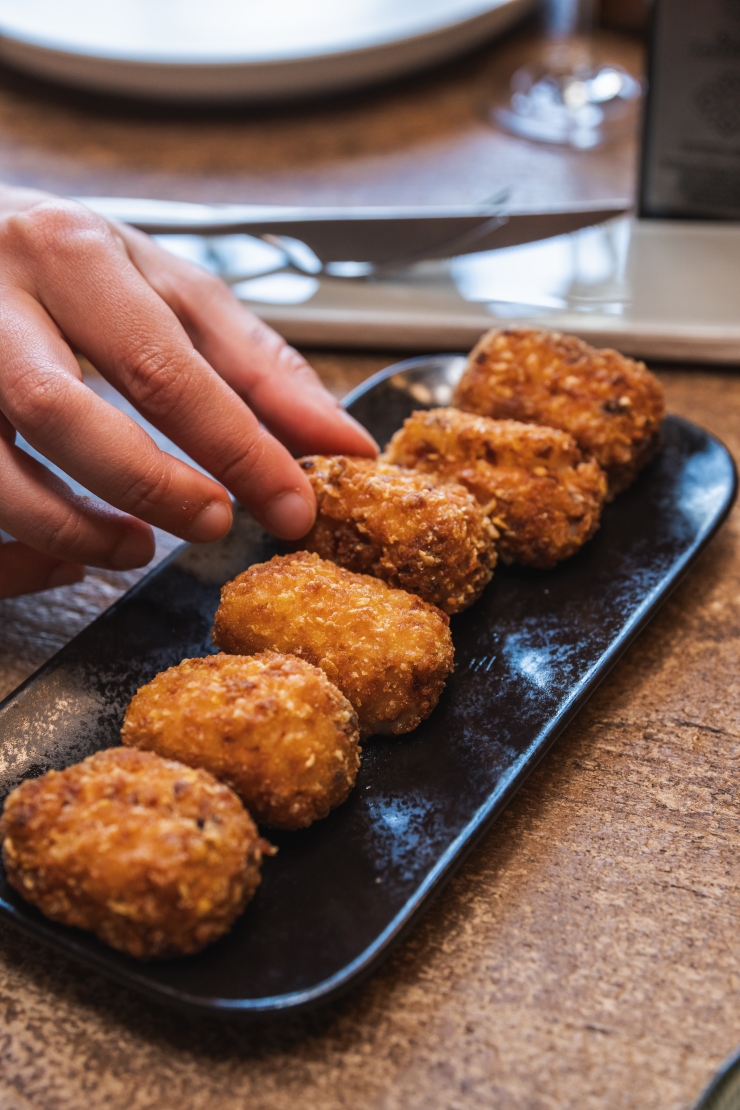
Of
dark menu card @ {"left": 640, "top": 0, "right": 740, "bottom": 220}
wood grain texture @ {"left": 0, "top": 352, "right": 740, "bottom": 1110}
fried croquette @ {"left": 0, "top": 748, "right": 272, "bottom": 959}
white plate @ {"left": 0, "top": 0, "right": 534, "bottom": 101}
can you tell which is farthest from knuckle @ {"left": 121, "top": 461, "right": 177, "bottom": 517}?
white plate @ {"left": 0, "top": 0, "right": 534, "bottom": 101}

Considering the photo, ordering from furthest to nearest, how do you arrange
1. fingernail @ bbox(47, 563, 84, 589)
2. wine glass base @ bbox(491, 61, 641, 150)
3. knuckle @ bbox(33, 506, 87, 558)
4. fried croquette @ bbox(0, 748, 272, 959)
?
wine glass base @ bbox(491, 61, 641, 150) → fingernail @ bbox(47, 563, 84, 589) → knuckle @ bbox(33, 506, 87, 558) → fried croquette @ bbox(0, 748, 272, 959)

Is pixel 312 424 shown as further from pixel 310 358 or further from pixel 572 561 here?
pixel 310 358

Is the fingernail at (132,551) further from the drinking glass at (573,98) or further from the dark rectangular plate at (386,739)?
the drinking glass at (573,98)

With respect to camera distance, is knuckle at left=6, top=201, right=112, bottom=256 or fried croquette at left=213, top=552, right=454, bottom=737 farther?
knuckle at left=6, top=201, right=112, bottom=256

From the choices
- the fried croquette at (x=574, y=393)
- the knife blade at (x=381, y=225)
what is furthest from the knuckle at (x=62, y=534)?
the knife blade at (x=381, y=225)

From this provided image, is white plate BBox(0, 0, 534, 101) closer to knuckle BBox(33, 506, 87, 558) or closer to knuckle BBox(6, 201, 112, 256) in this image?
knuckle BBox(6, 201, 112, 256)

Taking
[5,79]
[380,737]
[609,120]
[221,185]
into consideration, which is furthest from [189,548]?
[5,79]

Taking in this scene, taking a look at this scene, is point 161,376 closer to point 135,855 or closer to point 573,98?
point 135,855
